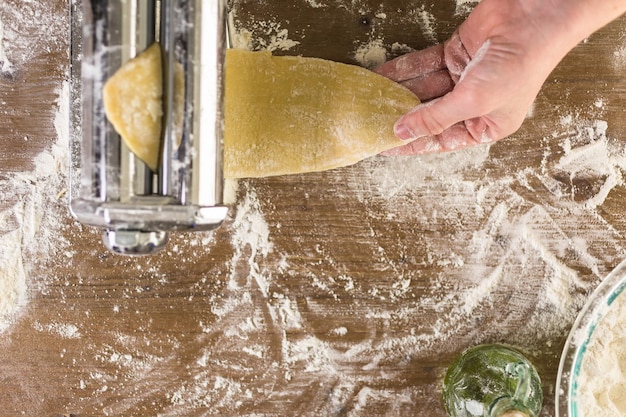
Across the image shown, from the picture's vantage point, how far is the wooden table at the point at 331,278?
Result: 1.11 m

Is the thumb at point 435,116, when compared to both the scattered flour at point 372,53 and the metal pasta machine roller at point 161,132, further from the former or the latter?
the metal pasta machine roller at point 161,132

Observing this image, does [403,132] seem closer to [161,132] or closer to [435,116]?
[435,116]

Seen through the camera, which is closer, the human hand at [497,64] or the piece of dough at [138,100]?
the piece of dough at [138,100]

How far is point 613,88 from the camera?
3.62 feet

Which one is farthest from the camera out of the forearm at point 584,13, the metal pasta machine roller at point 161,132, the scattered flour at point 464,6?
the scattered flour at point 464,6

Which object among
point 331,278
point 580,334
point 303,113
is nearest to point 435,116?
point 303,113

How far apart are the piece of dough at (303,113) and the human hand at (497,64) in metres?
0.06

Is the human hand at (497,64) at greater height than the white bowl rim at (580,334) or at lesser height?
greater

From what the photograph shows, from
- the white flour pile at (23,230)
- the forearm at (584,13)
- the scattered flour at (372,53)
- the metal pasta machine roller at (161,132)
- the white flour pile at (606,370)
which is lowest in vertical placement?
the white flour pile at (606,370)

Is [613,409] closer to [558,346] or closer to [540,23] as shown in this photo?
[558,346]

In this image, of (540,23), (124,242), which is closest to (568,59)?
(540,23)

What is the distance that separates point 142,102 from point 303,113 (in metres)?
0.32

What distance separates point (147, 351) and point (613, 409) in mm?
920

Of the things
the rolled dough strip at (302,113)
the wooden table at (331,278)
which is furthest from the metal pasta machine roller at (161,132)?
the wooden table at (331,278)
